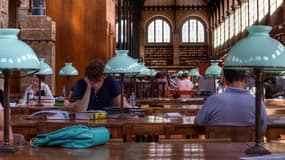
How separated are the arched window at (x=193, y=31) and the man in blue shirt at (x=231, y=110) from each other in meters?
36.3

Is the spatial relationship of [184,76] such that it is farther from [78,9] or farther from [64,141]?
[64,141]

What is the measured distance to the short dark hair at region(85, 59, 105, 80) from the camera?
15.5 feet

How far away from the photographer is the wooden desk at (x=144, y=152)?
2.38 metres

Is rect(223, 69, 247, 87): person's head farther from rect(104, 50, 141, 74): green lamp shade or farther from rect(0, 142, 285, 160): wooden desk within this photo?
rect(0, 142, 285, 160): wooden desk

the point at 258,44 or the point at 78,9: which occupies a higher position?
the point at 78,9

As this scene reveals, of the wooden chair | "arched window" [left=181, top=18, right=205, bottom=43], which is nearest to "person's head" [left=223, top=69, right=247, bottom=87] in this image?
the wooden chair

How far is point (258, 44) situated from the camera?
2457 millimetres

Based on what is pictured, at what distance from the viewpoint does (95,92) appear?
4.93 metres

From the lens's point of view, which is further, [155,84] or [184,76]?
[184,76]

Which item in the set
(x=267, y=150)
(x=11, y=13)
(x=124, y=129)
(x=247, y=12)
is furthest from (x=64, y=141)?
(x=247, y=12)

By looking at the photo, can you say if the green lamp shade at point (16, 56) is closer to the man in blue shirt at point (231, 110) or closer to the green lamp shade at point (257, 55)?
the green lamp shade at point (257, 55)

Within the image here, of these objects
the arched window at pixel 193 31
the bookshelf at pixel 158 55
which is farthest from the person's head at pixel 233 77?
the arched window at pixel 193 31

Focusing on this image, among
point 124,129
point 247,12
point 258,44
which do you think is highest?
point 247,12

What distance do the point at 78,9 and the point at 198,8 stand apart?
29368 mm
